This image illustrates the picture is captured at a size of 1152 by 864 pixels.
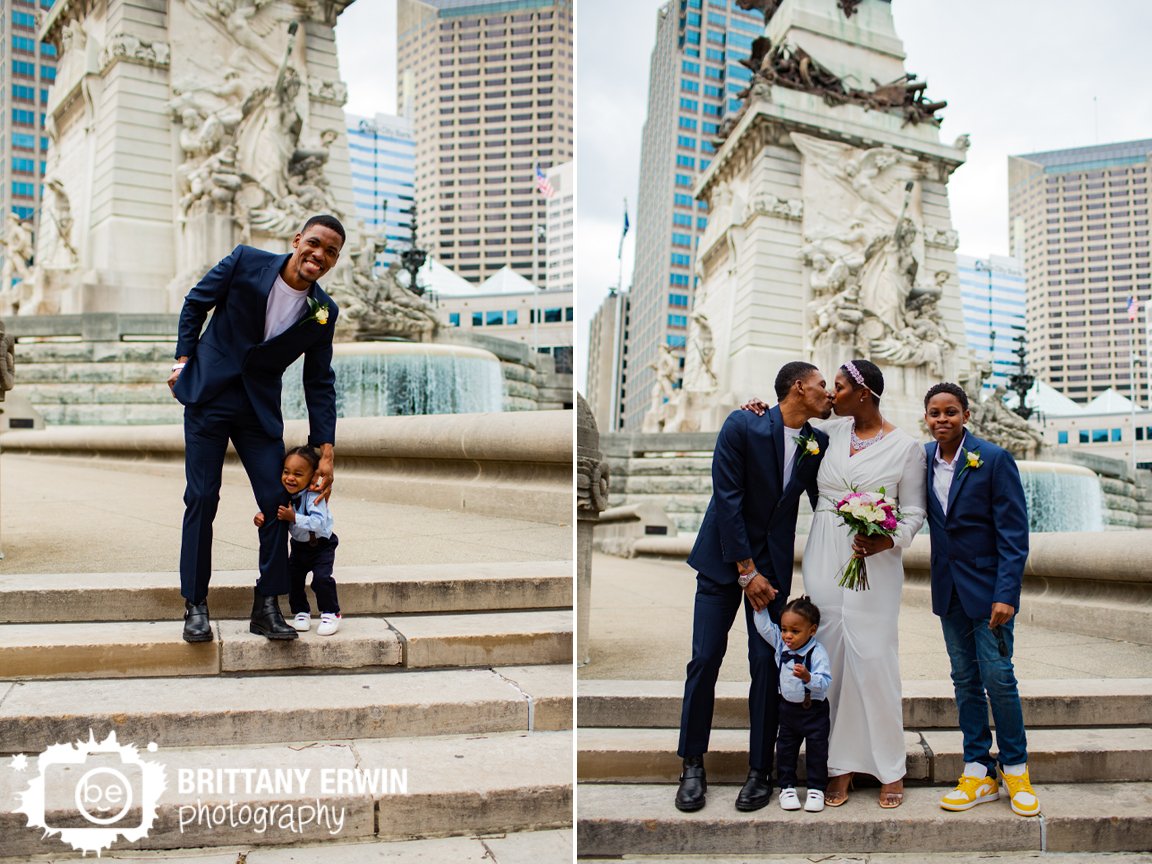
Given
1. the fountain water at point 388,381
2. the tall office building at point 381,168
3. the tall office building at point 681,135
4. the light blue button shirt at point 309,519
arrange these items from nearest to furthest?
the light blue button shirt at point 309,519
the fountain water at point 388,381
the tall office building at point 681,135
the tall office building at point 381,168

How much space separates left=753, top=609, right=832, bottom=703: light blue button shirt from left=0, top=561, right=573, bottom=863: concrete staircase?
0.90 metres

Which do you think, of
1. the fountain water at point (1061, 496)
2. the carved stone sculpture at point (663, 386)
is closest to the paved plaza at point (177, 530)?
the fountain water at point (1061, 496)

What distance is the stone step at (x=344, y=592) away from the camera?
4512mm

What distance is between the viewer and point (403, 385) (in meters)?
17.7

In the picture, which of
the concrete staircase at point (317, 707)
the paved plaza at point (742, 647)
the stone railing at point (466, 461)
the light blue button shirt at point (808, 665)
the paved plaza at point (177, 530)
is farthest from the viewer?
the stone railing at point (466, 461)

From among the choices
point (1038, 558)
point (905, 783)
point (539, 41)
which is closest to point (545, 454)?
point (1038, 558)

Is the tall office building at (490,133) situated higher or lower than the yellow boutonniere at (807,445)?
higher

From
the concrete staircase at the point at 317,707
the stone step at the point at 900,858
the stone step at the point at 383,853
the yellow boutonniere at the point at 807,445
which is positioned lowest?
the stone step at the point at 900,858

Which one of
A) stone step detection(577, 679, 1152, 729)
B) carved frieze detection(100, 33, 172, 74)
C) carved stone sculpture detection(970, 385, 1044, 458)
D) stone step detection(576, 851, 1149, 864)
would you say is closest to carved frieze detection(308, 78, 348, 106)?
carved frieze detection(100, 33, 172, 74)

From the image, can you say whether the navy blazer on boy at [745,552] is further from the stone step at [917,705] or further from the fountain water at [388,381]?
the fountain water at [388,381]

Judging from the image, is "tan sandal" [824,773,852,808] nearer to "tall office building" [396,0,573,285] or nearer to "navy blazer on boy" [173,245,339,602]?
"navy blazer on boy" [173,245,339,602]

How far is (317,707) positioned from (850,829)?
2093mm

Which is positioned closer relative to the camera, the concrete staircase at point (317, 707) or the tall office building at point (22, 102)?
the concrete staircase at point (317, 707)

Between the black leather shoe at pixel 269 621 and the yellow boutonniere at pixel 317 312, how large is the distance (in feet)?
4.10
